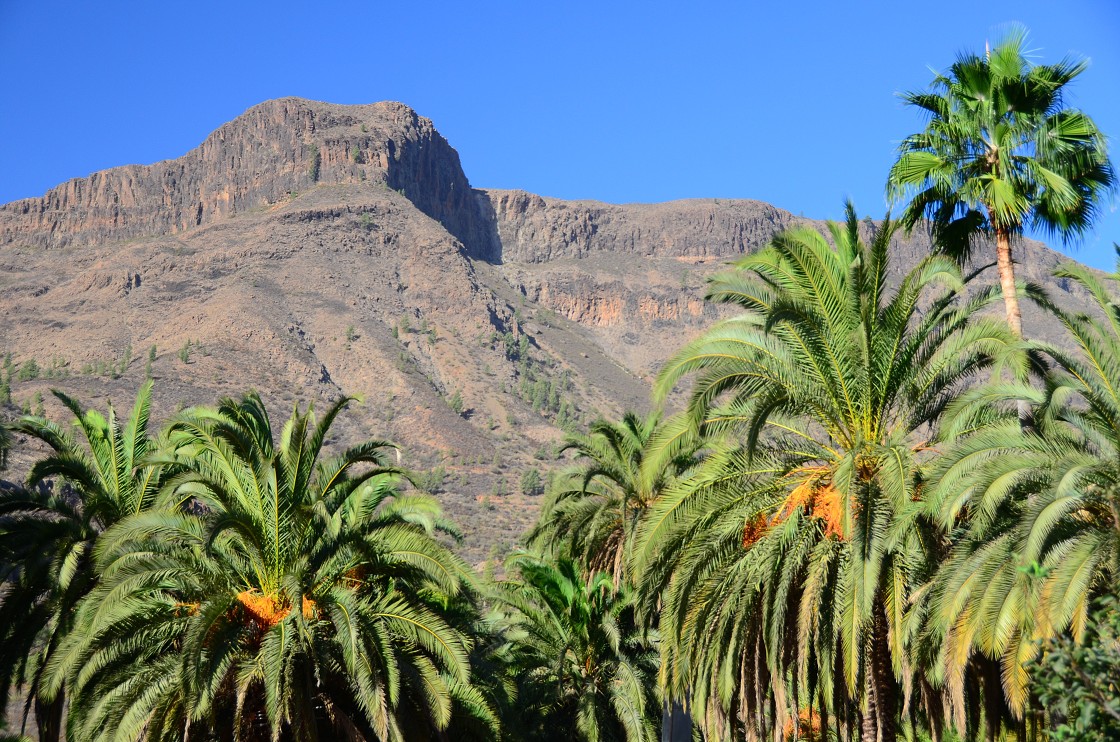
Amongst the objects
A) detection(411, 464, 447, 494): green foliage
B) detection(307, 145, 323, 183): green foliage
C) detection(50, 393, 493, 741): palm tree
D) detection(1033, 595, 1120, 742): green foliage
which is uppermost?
detection(307, 145, 323, 183): green foliage

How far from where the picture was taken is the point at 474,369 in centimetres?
12912

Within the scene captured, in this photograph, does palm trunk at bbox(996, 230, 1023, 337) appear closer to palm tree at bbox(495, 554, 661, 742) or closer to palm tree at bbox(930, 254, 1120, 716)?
palm tree at bbox(930, 254, 1120, 716)

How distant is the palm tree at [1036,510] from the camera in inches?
468

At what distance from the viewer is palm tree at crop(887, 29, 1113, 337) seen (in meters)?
14.7

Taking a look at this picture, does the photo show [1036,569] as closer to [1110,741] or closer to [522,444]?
[1110,741]

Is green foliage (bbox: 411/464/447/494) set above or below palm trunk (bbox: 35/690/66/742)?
above

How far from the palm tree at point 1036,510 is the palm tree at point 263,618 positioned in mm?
6273

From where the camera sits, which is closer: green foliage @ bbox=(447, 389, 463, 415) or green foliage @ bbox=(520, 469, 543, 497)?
green foliage @ bbox=(520, 469, 543, 497)

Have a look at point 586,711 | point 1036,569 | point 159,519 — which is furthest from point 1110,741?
point 586,711

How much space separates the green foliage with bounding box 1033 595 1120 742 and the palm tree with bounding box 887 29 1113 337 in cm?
623

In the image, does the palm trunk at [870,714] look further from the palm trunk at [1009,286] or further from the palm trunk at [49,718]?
the palm trunk at [49,718]

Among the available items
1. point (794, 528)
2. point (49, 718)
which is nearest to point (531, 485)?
point (49, 718)

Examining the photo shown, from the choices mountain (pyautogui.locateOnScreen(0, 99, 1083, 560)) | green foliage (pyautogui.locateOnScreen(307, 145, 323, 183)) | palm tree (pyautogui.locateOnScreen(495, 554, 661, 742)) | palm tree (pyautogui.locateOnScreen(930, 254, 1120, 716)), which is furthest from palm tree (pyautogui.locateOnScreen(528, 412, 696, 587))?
green foliage (pyautogui.locateOnScreen(307, 145, 323, 183))

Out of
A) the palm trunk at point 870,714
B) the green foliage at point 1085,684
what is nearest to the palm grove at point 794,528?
the palm trunk at point 870,714
